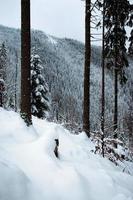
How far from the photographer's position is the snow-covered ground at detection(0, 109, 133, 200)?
226 inches

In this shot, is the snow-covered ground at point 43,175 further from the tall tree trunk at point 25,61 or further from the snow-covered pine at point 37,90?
the snow-covered pine at point 37,90

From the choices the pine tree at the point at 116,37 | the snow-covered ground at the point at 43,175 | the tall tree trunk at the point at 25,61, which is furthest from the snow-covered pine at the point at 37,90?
the snow-covered ground at the point at 43,175

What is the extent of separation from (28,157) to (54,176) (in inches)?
34.8

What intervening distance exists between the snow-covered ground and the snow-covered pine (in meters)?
22.1

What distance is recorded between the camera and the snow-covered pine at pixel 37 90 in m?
31.5

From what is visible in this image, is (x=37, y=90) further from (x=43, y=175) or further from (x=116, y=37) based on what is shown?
(x=43, y=175)

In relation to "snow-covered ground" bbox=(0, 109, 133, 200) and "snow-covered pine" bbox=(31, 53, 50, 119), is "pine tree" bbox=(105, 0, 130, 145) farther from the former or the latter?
"snow-covered ground" bbox=(0, 109, 133, 200)

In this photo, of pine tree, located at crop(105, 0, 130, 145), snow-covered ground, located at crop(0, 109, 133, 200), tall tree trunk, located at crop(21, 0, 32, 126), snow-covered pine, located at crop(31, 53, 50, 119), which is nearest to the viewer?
snow-covered ground, located at crop(0, 109, 133, 200)

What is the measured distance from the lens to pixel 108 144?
1322 centimetres

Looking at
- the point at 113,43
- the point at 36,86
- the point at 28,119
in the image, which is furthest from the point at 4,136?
the point at 36,86

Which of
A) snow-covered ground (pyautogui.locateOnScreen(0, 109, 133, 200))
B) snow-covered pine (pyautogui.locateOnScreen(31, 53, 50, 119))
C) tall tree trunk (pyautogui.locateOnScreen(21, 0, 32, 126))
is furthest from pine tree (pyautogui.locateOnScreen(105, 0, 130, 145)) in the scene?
snow-covered ground (pyautogui.locateOnScreen(0, 109, 133, 200))

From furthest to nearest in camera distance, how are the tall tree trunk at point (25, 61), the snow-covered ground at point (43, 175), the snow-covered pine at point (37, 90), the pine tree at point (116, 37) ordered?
the snow-covered pine at point (37, 90) → the pine tree at point (116, 37) → the tall tree trunk at point (25, 61) → the snow-covered ground at point (43, 175)

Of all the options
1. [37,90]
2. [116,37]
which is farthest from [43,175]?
[37,90]

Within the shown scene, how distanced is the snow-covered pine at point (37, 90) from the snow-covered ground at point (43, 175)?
22.1m
